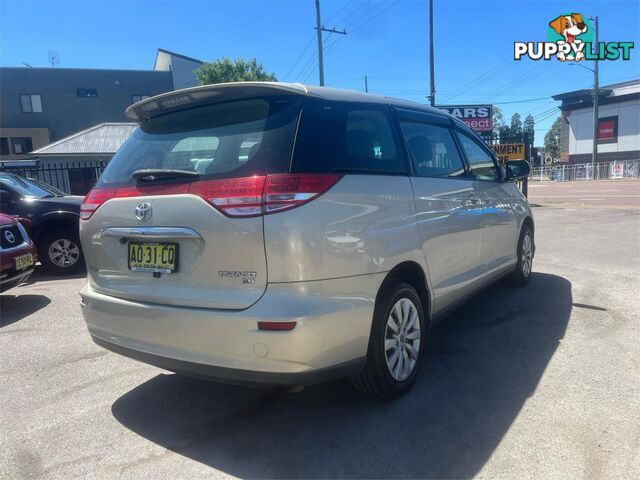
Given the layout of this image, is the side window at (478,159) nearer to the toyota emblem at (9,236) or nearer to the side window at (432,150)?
the side window at (432,150)

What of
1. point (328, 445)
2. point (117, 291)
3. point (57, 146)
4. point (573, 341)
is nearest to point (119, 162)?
point (117, 291)

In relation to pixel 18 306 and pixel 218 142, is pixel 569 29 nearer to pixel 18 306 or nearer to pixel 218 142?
pixel 18 306

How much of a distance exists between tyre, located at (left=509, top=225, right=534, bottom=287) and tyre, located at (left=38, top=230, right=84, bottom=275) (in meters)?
6.24

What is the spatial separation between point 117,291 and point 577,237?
8676 millimetres

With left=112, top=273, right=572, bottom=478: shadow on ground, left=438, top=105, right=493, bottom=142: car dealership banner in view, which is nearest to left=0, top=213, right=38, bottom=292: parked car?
left=112, top=273, right=572, bottom=478: shadow on ground

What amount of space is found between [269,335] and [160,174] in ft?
3.59

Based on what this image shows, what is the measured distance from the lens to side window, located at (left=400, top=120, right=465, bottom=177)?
3.44 metres

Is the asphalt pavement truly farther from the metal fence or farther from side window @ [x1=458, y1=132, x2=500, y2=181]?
the metal fence

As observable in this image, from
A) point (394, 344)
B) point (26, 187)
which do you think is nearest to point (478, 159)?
point (394, 344)

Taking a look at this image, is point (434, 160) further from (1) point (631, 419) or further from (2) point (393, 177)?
(1) point (631, 419)

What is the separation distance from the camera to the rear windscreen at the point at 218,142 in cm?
250

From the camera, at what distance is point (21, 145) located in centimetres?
3991

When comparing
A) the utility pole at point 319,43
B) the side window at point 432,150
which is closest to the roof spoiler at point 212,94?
the side window at point 432,150

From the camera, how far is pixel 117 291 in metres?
2.89
